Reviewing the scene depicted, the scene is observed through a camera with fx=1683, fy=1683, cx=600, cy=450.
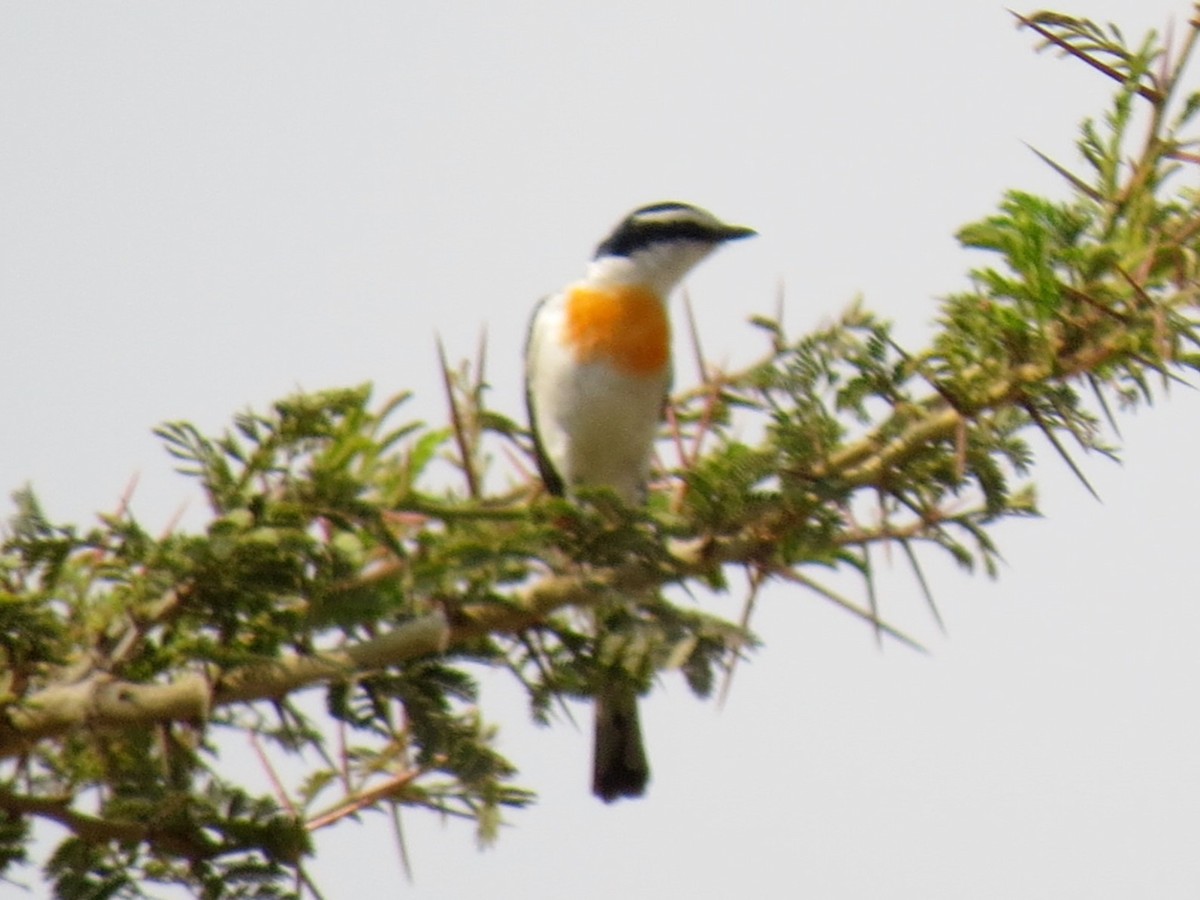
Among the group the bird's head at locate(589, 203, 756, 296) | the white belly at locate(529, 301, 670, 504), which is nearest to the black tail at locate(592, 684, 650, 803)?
the white belly at locate(529, 301, 670, 504)

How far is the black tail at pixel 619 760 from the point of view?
414 centimetres

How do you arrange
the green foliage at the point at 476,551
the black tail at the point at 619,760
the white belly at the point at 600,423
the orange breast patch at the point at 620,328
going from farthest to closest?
the orange breast patch at the point at 620,328 → the white belly at the point at 600,423 → the black tail at the point at 619,760 → the green foliage at the point at 476,551

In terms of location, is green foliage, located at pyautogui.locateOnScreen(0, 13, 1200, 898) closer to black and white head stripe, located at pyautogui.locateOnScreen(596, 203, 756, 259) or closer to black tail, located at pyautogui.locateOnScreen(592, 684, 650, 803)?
black tail, located at pyautogui.locateOnScreen(592, 684, 650, 803)

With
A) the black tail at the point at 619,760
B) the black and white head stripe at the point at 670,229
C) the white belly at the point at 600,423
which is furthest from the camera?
the black and white head stripe at the point at 670,229

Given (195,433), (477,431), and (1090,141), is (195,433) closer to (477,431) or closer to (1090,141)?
(477,431)

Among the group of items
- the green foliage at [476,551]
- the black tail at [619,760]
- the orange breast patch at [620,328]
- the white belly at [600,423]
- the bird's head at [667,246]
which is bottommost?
the green foliage at [476,551]

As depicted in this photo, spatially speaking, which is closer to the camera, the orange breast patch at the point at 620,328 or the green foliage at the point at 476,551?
the green foliage at the point at 476,551

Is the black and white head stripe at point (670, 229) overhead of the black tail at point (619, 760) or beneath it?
overhead

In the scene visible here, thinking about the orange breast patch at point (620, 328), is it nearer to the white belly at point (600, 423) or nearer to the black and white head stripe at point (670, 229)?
the white belly at point (600, 423)

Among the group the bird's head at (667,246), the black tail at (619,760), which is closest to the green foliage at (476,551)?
the black tail at (619,760)

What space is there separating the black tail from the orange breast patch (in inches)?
42.2

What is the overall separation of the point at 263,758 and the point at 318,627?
189 mm

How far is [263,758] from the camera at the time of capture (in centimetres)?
225

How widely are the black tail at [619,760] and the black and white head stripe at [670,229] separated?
160cm
